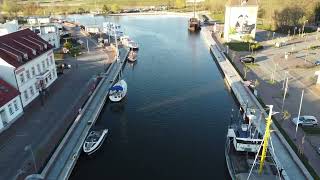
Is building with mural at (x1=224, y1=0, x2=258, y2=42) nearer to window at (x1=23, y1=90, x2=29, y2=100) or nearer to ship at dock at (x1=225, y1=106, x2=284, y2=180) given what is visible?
ship at dock at (x1=225, y1=106, x2=284, y2=180)

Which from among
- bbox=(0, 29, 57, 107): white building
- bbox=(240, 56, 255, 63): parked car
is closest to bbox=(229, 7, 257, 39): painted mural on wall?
bbox=(240, 56, 255, 63): parked car

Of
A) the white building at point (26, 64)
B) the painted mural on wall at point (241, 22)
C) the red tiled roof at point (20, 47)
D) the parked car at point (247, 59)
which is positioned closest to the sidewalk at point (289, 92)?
the parked car at point (247, 59)

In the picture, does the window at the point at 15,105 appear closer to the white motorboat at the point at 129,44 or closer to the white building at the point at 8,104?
the white building at the point at 8,104

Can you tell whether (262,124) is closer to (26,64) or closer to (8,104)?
(8,104)

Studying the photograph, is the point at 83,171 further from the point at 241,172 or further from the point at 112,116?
the point at 241,172

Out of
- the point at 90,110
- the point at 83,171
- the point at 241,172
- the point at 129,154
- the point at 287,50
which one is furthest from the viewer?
the point at 287,50

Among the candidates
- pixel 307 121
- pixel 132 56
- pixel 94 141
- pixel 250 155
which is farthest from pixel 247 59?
pixel 94 141

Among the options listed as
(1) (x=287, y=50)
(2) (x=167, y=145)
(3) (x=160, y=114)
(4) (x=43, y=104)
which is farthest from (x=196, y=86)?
(1) (x=287, y=50)
